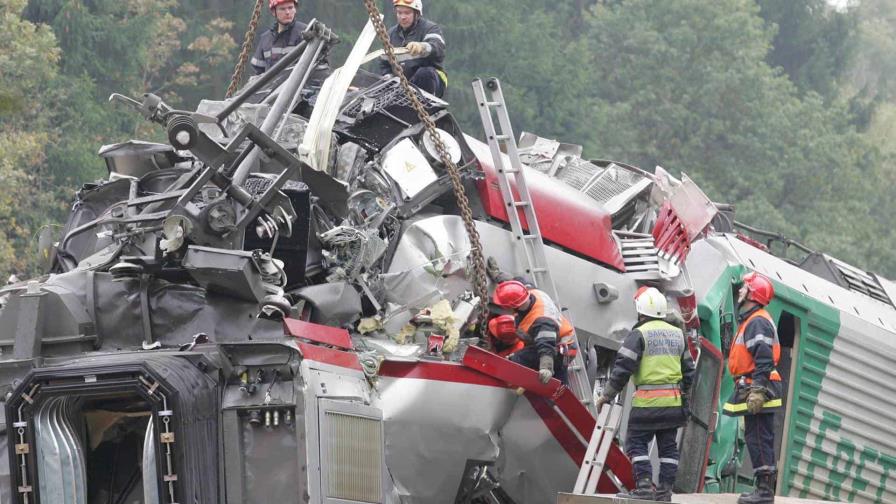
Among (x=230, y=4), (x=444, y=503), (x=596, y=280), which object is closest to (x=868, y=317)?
(x=596, y=280)

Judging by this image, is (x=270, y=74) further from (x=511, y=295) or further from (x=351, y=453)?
(x=351, y=453)

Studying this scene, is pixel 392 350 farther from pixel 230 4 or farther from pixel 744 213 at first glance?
pixel 744 213

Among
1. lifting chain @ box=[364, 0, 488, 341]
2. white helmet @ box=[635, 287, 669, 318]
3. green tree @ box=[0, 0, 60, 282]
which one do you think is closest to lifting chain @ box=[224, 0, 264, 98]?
lifting chain @ box=[364, 0, 488, 341]

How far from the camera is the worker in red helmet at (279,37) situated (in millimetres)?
12758

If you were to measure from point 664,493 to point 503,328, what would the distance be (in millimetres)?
1471

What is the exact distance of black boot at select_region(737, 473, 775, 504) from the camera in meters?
9.34

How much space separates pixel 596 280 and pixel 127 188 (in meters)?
3.29

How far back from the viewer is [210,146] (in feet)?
28.9

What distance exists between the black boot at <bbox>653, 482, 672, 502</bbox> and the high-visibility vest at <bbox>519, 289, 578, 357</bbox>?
1073 mm

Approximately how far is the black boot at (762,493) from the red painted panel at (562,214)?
204cm

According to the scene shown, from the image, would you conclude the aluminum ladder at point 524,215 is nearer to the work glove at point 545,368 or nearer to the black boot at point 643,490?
the work glove at point 545,368

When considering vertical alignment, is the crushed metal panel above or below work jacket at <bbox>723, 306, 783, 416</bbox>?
below

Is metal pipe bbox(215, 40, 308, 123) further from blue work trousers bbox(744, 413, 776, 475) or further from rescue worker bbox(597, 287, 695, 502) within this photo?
blue work trousers bbox(744, 413, 776, 475)

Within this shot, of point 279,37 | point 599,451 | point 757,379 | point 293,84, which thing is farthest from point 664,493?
point 279,37
